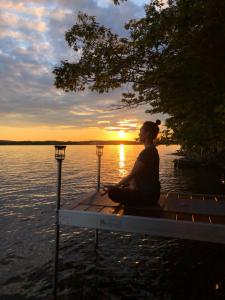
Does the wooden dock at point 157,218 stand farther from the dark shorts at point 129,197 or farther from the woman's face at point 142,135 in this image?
the woman's face at point 142,135

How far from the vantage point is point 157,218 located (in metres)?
8.03

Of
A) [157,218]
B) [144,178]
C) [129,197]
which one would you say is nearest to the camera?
[157,218]

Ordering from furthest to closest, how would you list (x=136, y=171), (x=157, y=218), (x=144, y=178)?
(x=144, y=178)
(x=136, y=171)
(x=157, y=218)

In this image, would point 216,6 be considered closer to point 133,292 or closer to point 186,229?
point 186,229

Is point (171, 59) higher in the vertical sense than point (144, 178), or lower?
higher

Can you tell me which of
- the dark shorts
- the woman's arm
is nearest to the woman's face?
the woman's arm

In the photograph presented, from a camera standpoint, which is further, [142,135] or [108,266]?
[108,266]

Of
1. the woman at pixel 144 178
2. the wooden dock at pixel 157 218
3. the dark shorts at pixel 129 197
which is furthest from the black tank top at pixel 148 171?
the wooden dock at pixel 157 218

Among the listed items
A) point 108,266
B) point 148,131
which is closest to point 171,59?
point 148,131

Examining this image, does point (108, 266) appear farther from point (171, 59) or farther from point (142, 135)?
point (171, 59)

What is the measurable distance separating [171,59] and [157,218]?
7309 mm

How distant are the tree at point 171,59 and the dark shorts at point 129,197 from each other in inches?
197

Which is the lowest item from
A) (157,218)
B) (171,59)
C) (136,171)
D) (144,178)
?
(157,218)

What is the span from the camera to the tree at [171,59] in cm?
1144
